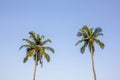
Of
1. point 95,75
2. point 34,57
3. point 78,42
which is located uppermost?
point 78,42

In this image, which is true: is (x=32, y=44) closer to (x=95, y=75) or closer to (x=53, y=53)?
(x=53, y=53)

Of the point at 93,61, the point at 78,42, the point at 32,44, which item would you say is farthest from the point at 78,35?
the point at 32,44

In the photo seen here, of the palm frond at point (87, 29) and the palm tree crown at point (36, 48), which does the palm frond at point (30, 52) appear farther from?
the palm frond at point (87, 29)

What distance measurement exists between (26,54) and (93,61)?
625 inches

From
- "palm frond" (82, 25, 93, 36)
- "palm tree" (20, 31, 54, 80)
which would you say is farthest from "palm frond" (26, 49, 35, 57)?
"palm frond" (82, 25, 93, 36)

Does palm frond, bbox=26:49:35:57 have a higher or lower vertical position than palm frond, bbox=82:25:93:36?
lower

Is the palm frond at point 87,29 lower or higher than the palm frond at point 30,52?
higher

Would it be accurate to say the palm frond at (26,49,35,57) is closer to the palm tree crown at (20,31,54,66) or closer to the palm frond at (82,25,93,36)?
the palm tree crown at (20,31,54,66)

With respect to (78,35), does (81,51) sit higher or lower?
lower

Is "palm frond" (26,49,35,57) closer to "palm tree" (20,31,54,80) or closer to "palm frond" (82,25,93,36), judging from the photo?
"palm tree" (20,31,54,80)

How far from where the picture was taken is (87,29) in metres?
57.3

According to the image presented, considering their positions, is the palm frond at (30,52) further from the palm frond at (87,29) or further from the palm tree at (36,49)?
the palm frond at (87,29)

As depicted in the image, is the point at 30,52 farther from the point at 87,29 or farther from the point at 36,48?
the point at 87,29

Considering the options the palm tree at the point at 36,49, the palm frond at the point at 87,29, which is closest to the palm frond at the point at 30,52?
the palm tree at the point at 36,49
